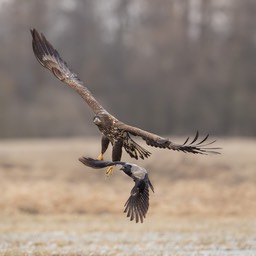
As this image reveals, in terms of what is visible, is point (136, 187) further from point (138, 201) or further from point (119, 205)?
point (119, 205)

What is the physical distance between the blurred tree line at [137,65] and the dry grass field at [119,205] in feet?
45.7

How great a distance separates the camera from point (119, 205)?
21953 millimetres

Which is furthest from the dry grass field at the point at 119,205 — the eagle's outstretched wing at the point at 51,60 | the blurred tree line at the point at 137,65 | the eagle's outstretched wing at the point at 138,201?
the blurred tree line at the point at 137,65

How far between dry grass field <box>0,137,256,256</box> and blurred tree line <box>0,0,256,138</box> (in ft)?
45.7

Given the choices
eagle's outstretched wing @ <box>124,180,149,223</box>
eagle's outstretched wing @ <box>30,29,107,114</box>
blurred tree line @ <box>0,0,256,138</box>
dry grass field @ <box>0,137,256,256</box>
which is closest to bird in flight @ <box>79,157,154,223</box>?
eagle's outstretched wing @ <box>124,180,149,223</box>

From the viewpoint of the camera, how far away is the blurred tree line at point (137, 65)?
150 ft

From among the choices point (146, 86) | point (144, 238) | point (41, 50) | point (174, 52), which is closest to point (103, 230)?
point (144, 238)

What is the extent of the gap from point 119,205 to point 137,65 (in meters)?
30.1

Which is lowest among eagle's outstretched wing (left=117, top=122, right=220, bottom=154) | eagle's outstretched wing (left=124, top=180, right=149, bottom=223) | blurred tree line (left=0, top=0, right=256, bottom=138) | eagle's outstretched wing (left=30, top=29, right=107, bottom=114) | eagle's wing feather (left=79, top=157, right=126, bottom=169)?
eagle's outstretched wing (left=124, top=180, right=149, bottom=223)

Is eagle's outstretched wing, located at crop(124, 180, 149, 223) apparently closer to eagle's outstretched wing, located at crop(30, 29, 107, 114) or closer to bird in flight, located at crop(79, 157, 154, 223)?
bird in flight, located at crop(79, 157, 154, 223)

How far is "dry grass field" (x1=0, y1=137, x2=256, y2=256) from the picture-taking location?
13.9m

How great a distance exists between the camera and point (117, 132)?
959 cm

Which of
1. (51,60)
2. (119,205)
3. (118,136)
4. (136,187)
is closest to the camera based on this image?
(136,187)

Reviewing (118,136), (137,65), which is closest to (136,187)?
(118,136)
